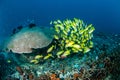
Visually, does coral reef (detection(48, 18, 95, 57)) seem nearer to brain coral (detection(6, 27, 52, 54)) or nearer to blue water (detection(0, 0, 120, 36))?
brain coral (detection(6, 27, 52, 54))

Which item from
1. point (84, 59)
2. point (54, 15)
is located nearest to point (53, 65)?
point (84, 59)

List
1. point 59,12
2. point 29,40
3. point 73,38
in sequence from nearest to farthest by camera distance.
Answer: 1. point 73,38
2. point 29,40
3. point 59,12

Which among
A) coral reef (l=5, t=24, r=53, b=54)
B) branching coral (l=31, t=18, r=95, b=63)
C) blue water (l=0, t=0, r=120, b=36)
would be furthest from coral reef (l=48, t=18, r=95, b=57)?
blue water (l=0, t=0, r=120, b=36)

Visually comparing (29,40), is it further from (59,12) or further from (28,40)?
(59,12)

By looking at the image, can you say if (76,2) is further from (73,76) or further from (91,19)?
(73,76)

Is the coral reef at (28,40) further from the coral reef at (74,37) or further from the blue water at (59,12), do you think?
the blue water at (59,12)

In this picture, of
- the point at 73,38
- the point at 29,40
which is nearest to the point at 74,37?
the point at 73,38

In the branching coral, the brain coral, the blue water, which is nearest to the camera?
the branching coral

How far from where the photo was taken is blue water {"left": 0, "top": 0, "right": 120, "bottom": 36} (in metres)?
19.7

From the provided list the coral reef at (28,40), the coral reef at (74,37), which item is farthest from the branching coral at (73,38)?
the coral reef at (28,40)

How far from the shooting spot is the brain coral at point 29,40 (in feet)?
26.6

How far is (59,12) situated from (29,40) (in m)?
18.7

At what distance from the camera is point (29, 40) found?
831cm

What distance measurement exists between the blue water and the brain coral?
8.98 meters
